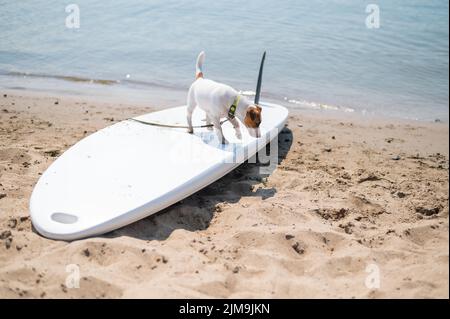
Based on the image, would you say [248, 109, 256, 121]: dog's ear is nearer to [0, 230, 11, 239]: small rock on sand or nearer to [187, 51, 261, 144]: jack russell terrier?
[187, 51, 261, 144]: jack russell terrier

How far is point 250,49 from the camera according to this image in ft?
32.0

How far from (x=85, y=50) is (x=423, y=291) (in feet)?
28.7

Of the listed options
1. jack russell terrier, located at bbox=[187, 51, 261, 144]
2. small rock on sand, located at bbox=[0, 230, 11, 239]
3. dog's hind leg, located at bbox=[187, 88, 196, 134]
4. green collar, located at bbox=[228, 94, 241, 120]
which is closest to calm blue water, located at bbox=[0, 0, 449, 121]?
dog's hind leg, located at bbox=[187, 88, 196, 134]

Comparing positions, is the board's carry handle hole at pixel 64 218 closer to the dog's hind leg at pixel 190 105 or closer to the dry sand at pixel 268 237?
the dry sand at pixel 268 237

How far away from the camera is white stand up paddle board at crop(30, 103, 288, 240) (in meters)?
3.28

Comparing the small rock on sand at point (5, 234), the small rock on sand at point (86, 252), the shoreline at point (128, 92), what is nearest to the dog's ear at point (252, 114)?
the small rock on sand at point (86, 252)

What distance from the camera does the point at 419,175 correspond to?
4668 millimetres

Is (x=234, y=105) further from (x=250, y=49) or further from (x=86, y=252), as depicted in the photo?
(x=250, y=49)

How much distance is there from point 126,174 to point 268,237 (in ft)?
4.37

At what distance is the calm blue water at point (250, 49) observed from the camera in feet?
25.4

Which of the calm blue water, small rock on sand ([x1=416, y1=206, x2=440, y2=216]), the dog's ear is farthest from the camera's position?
the calm blue water

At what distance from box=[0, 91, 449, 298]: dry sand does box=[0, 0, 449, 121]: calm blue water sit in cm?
256
